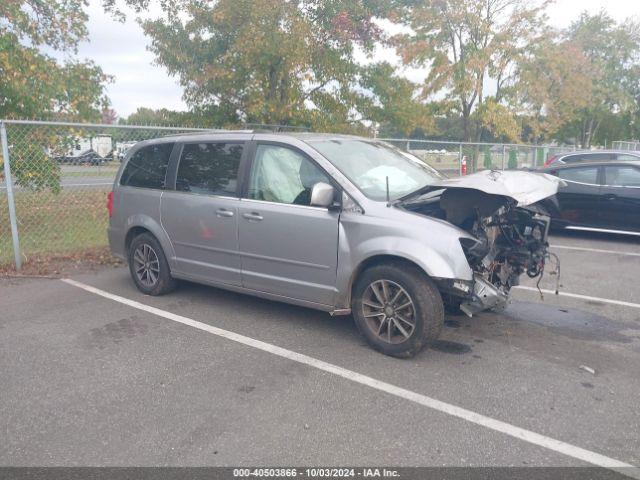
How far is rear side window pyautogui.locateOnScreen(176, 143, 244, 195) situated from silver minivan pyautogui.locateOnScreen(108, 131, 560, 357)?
1 cm

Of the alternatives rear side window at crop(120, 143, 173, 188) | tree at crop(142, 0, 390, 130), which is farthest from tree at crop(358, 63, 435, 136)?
rear side window at crop(120, 143, 173, 188)

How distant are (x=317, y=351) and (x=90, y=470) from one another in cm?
202

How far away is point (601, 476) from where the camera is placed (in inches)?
108

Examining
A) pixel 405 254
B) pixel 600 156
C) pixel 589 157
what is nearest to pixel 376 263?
pixel 405 254

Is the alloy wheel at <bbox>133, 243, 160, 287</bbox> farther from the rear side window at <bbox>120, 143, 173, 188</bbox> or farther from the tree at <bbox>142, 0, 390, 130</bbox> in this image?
the tree at <bbox>142, 0, 390, 130</bbox>

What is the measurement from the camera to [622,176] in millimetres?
8977

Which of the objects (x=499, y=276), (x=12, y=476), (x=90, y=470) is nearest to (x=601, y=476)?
(x=499, y=276)

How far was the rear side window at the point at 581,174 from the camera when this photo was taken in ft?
30.4

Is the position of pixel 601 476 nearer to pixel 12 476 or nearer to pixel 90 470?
pixel 90 470

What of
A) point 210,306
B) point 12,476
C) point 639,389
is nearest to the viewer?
point 12,476

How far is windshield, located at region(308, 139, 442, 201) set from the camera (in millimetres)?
4633

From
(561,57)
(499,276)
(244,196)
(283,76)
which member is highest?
(561,57)

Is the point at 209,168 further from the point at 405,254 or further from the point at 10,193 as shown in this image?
the point at 10,193

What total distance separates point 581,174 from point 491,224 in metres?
6.01
